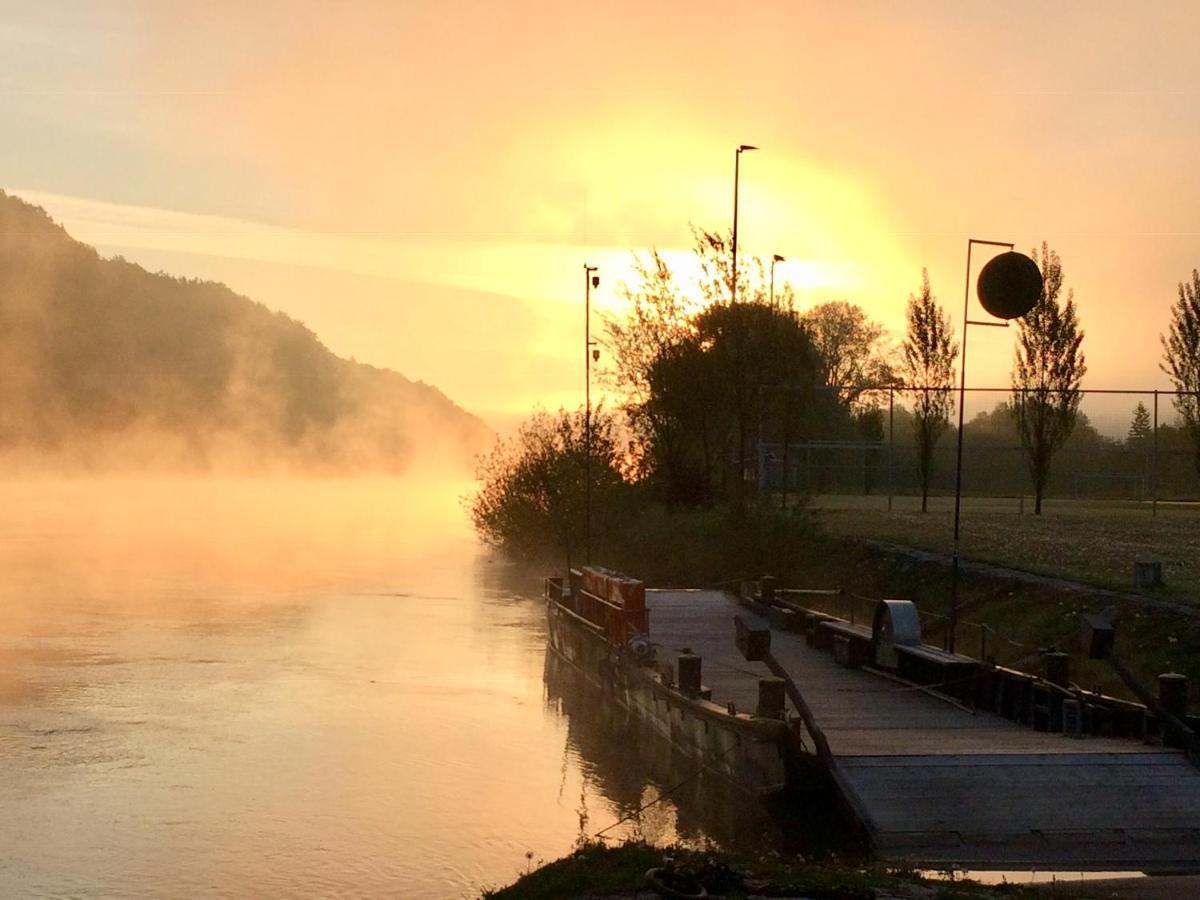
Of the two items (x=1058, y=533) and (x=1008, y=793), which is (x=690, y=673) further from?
(x=1058, y=533)

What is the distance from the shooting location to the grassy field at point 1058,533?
34.9 m

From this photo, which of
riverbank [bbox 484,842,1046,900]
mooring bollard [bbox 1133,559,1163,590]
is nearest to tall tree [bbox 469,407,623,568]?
mooring bollard [bbox 1133,559,1163,590]

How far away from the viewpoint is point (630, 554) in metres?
58.1

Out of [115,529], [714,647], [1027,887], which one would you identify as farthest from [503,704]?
[115,529]

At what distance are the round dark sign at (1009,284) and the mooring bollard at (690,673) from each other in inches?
306

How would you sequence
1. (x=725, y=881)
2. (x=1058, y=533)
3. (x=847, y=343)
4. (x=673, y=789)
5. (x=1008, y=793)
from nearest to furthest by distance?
(x=725, y=881), (x=1008, y=793), (x=673, y=789), (x=1058, y=533), (x=847, y=343)

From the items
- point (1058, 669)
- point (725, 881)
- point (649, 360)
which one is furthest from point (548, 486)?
point (725, 881)

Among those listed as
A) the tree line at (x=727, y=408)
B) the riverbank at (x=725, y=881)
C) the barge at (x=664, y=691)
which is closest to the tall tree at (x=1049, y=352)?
the tree line at (x=727, y=408)

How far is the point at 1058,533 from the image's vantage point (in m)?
46.5

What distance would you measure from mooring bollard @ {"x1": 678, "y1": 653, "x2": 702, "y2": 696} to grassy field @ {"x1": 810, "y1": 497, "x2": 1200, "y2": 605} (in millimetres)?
10477

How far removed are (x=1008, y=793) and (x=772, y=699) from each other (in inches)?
131

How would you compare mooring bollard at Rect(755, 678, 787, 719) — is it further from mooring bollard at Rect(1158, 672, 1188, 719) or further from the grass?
the grass

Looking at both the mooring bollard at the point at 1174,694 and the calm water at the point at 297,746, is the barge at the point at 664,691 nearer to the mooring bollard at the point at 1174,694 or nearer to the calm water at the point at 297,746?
the calm water at the point at 297,746

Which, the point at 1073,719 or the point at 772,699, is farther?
the point at 1073,719
